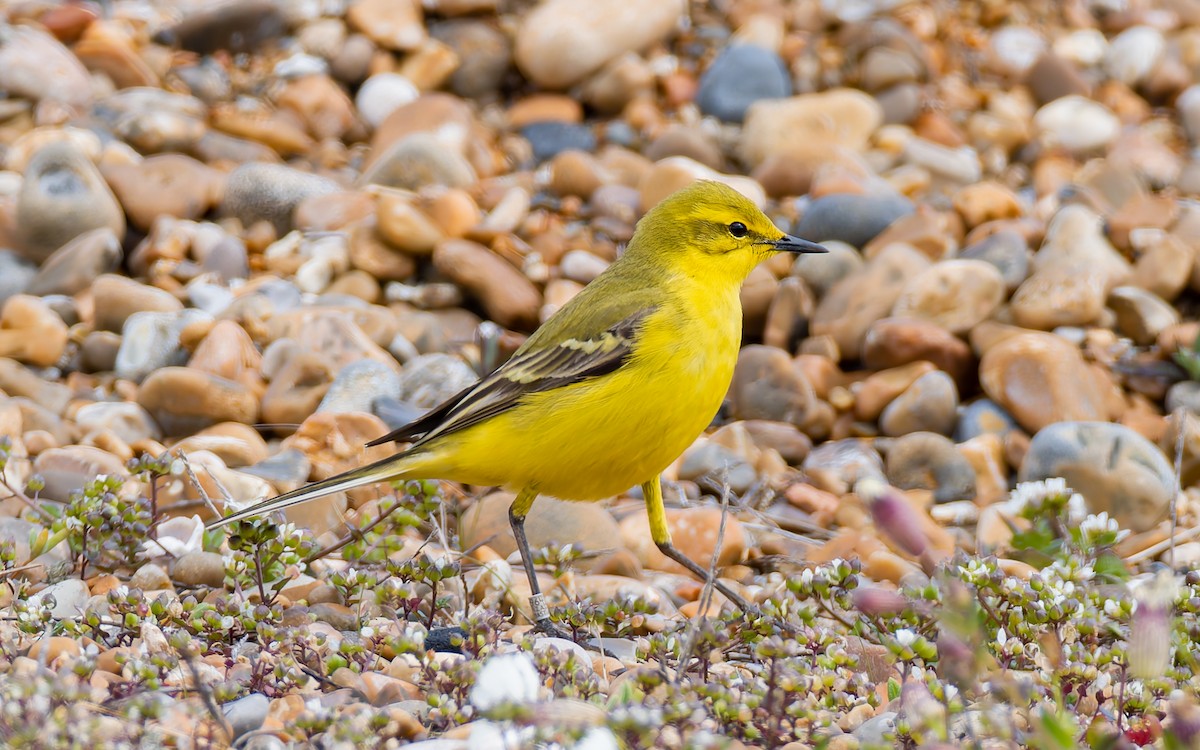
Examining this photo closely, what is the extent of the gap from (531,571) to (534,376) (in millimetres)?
705

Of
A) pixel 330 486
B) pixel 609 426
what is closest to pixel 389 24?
pixel 609 426

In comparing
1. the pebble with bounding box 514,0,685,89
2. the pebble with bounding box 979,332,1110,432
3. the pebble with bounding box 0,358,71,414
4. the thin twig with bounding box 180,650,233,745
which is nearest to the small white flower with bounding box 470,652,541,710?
the thin twig with bounding box 180,650,233,745

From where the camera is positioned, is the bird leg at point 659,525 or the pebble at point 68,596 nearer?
the pebble at point 68,596

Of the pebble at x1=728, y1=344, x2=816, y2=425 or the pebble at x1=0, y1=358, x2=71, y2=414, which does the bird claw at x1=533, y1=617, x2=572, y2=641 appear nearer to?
the pebble at x1=728, y1=344, x2=816, y2=425

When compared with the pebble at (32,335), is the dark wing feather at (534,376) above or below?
above

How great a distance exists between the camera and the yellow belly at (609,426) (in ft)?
15.0

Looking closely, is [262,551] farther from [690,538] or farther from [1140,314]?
[1140,314]

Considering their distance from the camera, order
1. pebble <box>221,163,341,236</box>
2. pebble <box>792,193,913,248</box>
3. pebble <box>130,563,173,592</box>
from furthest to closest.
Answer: pebble <box>221,163,341,236</box>, pebble <box>792,193,913,248</box>, pebble <box>130,563,173,592</box>

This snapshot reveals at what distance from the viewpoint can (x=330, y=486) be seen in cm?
436

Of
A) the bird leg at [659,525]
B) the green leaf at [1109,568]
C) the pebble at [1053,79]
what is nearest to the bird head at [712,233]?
the bird leg at [659,525]

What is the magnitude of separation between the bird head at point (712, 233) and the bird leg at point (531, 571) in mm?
1078

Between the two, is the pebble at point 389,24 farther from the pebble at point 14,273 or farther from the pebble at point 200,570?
the pebble at point 200,570

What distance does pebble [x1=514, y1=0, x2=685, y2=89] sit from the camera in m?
9.73

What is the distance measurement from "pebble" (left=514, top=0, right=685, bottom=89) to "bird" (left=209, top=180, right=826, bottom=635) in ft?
16.5
